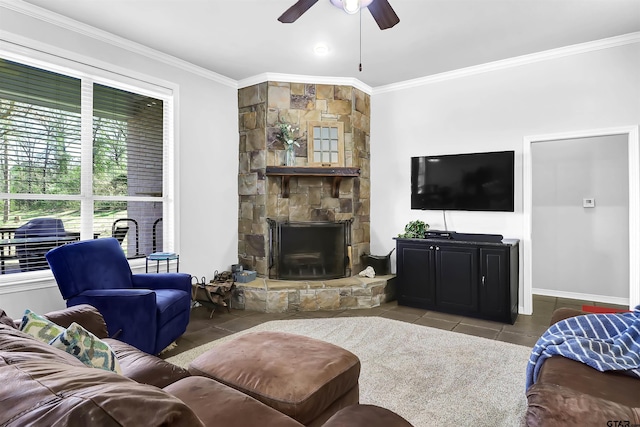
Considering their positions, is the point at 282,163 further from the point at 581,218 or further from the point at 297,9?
the point at 581,218

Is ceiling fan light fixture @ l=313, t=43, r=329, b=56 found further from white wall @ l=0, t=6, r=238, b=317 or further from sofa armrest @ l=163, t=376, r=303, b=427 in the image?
sofa armrest @ l=163, t=376, r=303, b=427

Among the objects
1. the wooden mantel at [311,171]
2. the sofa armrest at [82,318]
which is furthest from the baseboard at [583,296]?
the sofa armrest at [82,318]

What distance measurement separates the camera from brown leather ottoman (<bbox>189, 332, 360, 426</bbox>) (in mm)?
1486

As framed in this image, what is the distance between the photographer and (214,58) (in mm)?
4082

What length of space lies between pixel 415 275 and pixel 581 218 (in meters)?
2.35

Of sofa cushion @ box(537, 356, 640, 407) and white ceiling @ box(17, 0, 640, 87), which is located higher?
white ceiling @ box(17, 0, 640, 87)

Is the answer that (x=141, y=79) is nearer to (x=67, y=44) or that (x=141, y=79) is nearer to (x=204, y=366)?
(x=67, y=44)

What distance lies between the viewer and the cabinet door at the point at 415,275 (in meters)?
4.22

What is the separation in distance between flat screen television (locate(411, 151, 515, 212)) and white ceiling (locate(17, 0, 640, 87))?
1.12 meters

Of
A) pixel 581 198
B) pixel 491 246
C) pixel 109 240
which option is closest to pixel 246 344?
pixel 109 240

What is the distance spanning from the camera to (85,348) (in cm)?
116

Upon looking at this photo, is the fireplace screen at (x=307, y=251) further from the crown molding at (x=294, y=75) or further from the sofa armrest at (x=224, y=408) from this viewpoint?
the sofa armrest at (x=224, y=408)

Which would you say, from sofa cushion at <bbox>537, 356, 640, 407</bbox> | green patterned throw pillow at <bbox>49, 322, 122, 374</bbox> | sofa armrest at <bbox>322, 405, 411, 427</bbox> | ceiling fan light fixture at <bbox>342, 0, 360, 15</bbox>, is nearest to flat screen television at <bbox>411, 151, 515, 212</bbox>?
ceiling fan light fixture at <bbox>342, 0, 360, 15</bbox>

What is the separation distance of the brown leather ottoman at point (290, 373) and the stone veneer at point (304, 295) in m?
2.21
